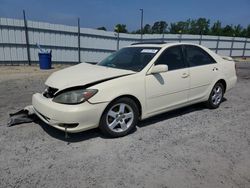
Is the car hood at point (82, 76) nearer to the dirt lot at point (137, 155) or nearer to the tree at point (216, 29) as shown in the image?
the dirt lot at point (137, 155)

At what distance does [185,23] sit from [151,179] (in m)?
55.2

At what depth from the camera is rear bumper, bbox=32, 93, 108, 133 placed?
10.1ft

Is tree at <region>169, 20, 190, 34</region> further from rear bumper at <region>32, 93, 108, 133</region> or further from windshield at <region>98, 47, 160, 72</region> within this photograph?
rear bumper at <region>32, 93, 108, 133</region>

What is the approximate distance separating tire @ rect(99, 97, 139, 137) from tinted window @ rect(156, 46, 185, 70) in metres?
1.02

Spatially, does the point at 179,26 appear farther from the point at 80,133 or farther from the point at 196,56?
the point at 80,133

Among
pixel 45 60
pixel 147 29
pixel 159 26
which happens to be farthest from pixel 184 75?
pixel 159 26

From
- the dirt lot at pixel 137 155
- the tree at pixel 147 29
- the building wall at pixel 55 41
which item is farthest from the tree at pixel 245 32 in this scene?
the dirt lot at pixel 137 155

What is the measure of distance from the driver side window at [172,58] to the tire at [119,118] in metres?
1.00

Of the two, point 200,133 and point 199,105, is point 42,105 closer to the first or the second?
point 200,133

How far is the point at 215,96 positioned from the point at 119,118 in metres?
2.79

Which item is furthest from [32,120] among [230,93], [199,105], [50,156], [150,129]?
[230,93]

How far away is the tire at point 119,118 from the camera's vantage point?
3.38 metres

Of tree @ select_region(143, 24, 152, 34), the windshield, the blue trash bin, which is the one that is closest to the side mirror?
the windshield

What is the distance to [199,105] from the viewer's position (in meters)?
5.38
